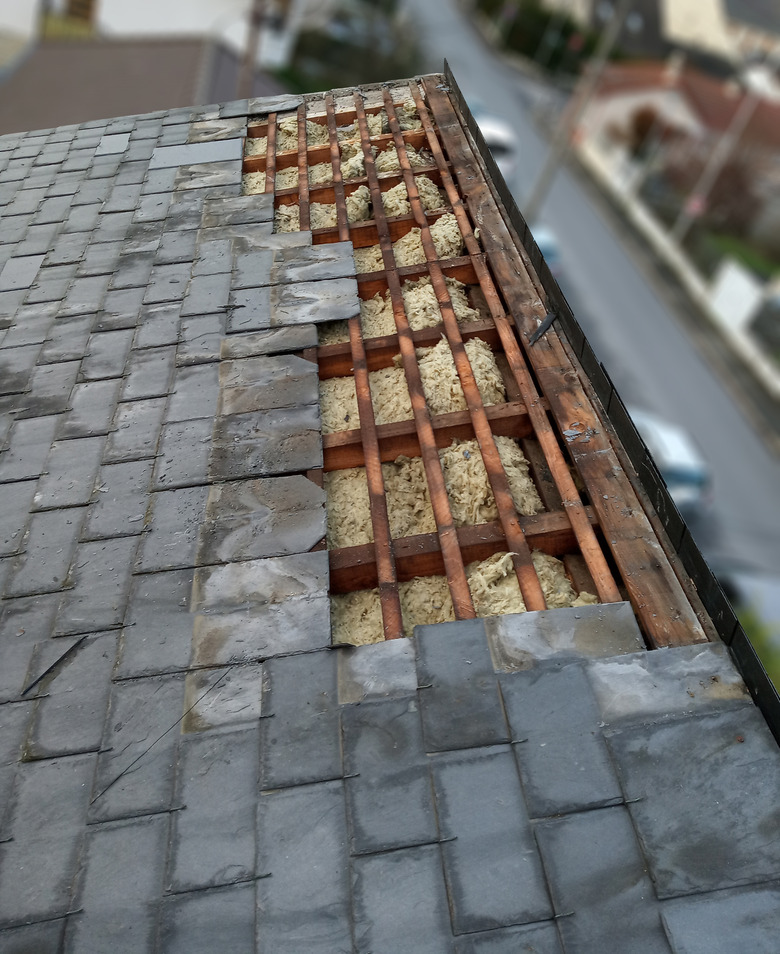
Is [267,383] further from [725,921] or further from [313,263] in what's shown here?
[725,921]

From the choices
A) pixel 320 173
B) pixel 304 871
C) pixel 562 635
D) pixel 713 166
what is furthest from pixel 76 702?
pixel 713 166

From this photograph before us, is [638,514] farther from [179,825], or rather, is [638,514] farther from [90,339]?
[90,339]

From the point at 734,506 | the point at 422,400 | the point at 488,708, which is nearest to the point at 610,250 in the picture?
the point at 734,506

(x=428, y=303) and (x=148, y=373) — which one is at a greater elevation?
(x=428, y=303)

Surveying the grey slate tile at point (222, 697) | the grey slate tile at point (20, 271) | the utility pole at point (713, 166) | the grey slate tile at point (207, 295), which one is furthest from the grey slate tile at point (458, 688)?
the utility pole at point (713, 166)

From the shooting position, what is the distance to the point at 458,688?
9.25ft

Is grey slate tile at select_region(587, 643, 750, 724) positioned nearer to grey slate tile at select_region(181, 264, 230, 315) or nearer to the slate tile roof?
the slate tile roof

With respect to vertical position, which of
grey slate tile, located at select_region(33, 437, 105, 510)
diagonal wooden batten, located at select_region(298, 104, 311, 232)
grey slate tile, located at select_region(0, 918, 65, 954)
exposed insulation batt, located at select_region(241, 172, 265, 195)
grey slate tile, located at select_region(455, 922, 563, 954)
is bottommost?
grey slate tile, located at select_region(0, 918, 65, 954)

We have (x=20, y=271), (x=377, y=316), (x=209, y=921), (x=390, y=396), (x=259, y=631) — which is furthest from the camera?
(x=20, y=271)

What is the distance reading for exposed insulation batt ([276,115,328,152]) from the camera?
695 centimetres

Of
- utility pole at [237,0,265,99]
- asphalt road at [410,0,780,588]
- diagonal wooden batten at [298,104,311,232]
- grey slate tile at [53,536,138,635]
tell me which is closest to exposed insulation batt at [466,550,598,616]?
grey slate tile at [53,536,138,635]

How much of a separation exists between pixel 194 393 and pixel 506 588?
2.40 meters

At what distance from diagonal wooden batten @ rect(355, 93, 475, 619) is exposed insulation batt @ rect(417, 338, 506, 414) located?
103mm

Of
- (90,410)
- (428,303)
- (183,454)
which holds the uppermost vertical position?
(428,303)
